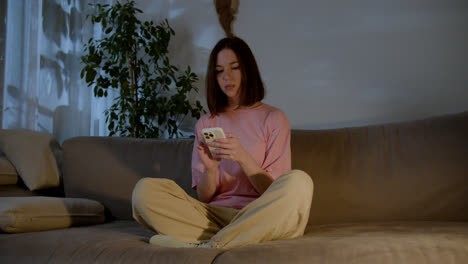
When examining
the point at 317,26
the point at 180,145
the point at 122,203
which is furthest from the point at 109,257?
the point at 317,26

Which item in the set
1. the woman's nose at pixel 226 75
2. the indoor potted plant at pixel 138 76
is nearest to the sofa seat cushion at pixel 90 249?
the woman's nose at pixel 226 75

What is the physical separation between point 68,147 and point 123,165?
327 millimetres

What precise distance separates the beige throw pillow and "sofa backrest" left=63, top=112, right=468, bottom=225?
109mm

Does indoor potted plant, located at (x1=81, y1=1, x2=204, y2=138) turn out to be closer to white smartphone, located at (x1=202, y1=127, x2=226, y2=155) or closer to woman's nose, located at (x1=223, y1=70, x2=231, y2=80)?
woman's nose, located at (x1=223, y1=70, x2=231, y2=80)

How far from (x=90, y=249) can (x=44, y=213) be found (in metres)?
0.47

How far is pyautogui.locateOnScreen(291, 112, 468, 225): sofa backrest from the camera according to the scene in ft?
5.59

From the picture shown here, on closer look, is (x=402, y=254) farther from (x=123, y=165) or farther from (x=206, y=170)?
(x=123, y=165)

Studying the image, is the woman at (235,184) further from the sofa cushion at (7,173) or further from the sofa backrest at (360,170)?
the sofa cushion at (7,173)

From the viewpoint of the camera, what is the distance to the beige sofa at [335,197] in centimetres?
114

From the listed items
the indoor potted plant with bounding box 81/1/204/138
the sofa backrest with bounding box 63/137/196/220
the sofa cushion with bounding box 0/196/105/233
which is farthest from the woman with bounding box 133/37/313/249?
the indoor potted plant with bounding box 81/1/204/138

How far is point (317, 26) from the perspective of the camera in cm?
255

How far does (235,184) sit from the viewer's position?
1.69 metres

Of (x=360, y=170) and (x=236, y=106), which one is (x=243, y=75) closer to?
(x=236, y=106)

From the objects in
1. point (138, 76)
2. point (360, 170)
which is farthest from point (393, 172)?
point (138, 76)
